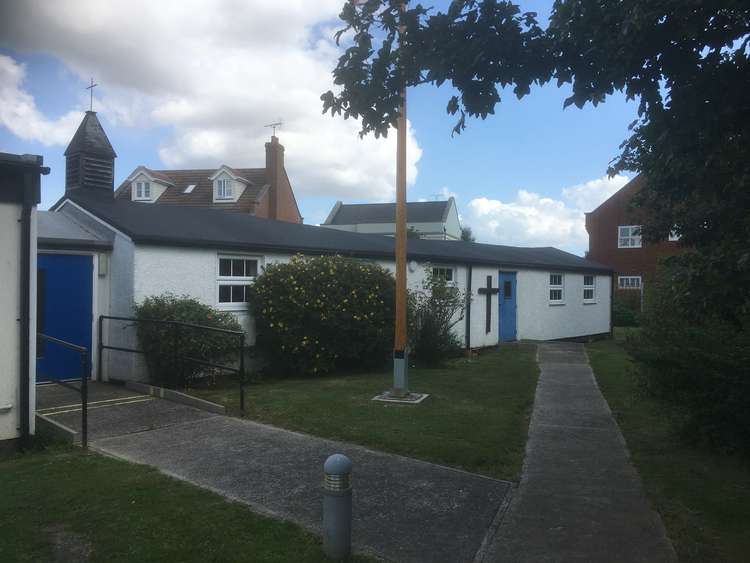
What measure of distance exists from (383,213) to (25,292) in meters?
56.2

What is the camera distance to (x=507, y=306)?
18.8 metres

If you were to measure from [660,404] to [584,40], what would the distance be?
407 cm

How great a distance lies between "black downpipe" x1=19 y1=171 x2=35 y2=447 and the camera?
6.60m

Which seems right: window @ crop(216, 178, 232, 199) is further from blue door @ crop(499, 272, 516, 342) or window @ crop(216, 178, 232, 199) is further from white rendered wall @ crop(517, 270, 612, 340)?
blue door @ crop(499, 272, 516, 342)

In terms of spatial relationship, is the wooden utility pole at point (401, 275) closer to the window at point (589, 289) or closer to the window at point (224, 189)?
the window at point (589, 289)

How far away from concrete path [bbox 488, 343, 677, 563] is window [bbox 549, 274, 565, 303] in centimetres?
1196

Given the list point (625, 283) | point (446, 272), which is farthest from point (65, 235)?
point (625, 283)

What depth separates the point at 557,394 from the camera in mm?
10383

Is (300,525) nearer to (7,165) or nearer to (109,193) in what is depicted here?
(7,165)

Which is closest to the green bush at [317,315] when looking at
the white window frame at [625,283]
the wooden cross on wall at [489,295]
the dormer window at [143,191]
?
the wooden cross on wall at [489,295]

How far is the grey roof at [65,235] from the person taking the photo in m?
10.0

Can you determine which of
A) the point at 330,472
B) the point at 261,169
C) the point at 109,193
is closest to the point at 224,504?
the point at 330,472

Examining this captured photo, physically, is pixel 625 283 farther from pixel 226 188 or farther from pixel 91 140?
pixel 91 140

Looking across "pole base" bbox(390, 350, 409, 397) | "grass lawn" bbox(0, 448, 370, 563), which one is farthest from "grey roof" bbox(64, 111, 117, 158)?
"grass lawn" bbox(0, 448, 370, 563)
